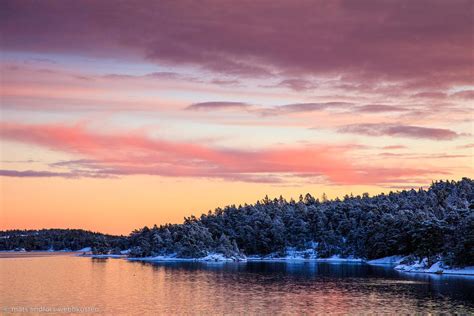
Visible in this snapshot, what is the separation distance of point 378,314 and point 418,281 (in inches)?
2325

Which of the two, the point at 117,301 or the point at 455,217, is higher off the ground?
the point at 455,217

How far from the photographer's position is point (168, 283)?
139m

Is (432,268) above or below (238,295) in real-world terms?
above

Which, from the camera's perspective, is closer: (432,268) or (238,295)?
(238,295)

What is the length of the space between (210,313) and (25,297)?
3889 centimetres

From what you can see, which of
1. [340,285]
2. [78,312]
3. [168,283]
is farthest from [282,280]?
[78,312]

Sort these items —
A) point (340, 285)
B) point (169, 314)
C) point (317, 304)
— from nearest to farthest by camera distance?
point (169, 314) < point (317, 304) < point (340, 285)

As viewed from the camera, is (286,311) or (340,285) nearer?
(286,311)

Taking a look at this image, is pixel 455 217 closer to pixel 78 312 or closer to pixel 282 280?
pixel 282 280

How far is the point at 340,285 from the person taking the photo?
135 meters

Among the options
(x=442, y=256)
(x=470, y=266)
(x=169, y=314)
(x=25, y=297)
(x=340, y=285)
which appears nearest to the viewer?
(x=169, y=314)

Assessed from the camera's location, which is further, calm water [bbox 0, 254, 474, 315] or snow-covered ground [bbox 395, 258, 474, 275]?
snow-covered ground [bbox 395, 258, 474, 275]

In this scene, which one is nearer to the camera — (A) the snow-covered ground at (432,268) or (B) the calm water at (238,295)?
(B) the calm water at (238,295)

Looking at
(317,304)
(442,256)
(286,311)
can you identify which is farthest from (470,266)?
(286,311)
